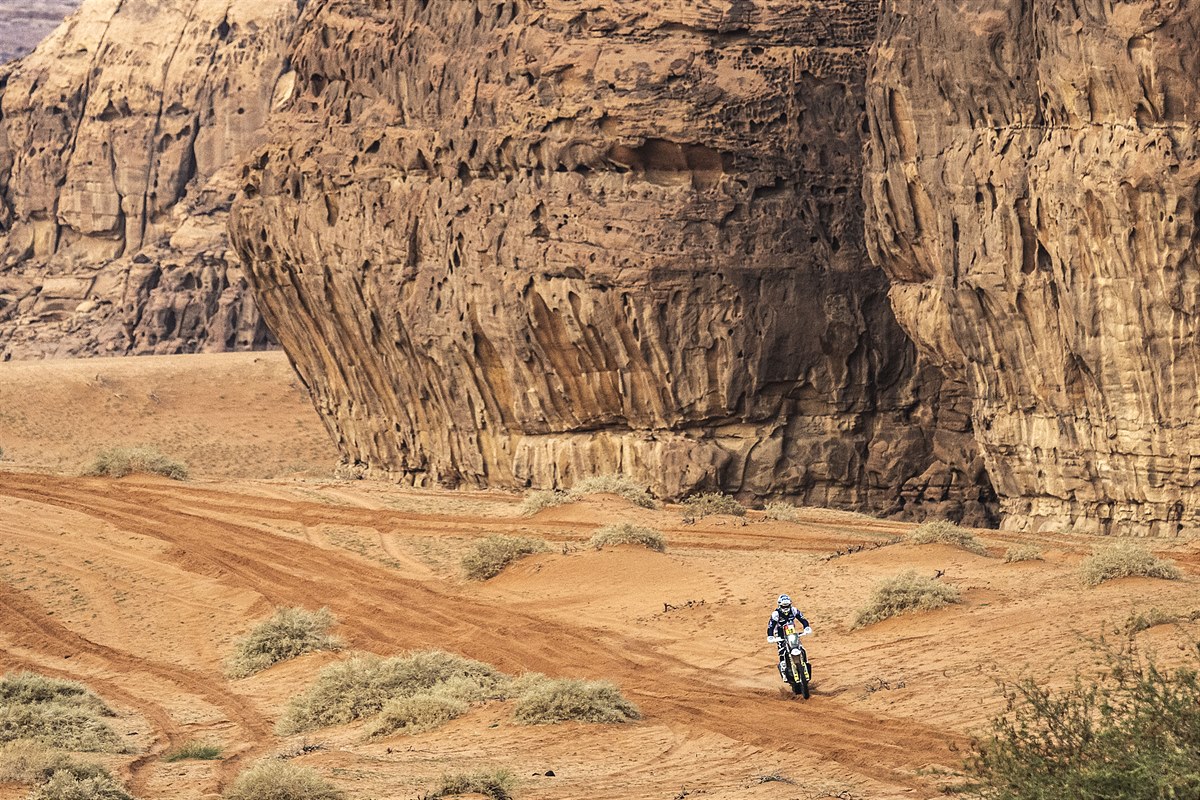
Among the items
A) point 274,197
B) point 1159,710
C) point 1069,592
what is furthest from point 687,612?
point 274,197

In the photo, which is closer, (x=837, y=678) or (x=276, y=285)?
(x=837, y=678)

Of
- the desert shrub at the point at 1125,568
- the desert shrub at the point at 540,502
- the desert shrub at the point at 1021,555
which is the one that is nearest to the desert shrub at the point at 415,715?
the desert shrub at the point at 1125,568

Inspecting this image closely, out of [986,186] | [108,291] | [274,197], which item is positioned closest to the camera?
[986,186]

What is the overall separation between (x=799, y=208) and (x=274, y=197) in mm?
14901

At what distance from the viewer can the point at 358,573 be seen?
27.4m

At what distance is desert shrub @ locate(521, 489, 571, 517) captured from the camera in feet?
106

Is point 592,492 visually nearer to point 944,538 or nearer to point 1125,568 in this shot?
point 944,538

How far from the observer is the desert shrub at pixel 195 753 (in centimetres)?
1669

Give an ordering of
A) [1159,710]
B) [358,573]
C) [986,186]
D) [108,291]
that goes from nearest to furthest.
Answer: [1159,710] → [358,573] → [986,186] → [108,291]

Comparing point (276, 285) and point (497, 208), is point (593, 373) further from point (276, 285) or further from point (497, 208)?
point (276, 285)

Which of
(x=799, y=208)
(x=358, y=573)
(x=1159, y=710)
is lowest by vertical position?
(x=358, y=573)

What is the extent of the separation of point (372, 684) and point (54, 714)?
3.11 m

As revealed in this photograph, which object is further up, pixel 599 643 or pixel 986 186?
pixel 986 186

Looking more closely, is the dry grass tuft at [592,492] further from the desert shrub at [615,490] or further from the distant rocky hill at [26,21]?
the distant rocky hill at [26,21]
